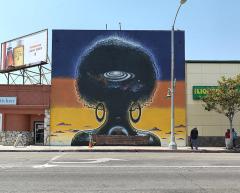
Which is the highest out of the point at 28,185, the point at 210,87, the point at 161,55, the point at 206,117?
the point at 161,55

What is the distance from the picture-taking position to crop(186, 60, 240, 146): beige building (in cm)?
3309

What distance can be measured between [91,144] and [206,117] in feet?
27.9

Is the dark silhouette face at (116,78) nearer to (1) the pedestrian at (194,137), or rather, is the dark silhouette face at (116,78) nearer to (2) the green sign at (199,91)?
(2) the green sign at (199,91)

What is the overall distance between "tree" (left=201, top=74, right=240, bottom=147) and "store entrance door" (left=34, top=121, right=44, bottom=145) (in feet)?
40.5

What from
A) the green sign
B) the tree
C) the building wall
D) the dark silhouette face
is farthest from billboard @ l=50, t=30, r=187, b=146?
the tree

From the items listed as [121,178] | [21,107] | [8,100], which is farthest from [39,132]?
[121,178]

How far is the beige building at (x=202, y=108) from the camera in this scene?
33094mm

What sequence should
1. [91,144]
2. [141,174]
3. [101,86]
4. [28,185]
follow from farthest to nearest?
[101,86] < [91,144] < [141,174] < [28,185]

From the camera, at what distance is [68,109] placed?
109 feet

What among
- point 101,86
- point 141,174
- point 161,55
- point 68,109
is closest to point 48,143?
point 68,109

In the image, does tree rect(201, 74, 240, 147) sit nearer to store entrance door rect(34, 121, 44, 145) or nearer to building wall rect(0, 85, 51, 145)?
building wall rect(0, 85, 51, 145)

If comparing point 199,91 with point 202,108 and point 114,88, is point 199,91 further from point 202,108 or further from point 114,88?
point 114,88

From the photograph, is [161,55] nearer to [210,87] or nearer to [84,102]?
[210,87]

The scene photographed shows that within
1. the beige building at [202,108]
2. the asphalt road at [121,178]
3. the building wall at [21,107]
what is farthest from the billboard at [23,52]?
the asphalt road at [121,178]
